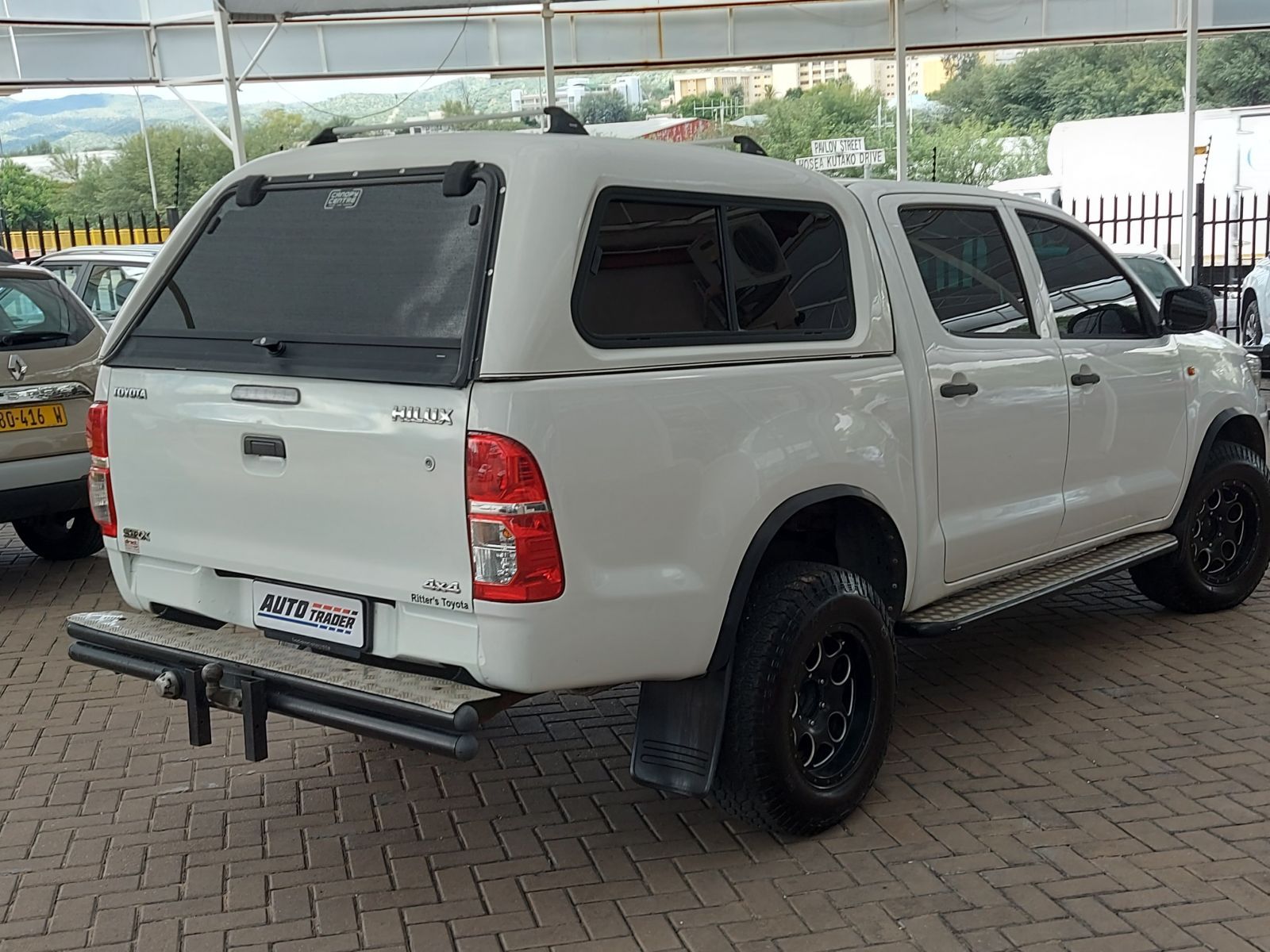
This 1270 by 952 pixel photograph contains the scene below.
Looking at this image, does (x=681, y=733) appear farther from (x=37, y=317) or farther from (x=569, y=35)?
(x=569, y=35)

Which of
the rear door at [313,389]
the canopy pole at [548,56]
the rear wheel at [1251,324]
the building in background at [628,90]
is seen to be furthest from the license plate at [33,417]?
the building in background at [628,90]

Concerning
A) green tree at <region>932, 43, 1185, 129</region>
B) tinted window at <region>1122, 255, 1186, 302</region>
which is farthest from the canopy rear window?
green tree at <region>932, 43, 1185, 129</region>

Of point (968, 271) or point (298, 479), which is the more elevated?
point (968, 271)

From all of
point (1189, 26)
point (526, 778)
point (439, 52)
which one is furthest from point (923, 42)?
point (526, 778)

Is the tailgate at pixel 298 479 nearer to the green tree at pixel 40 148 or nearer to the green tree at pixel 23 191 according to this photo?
the green tree at pixel 23 191

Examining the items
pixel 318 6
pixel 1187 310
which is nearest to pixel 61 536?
pixel 318 6

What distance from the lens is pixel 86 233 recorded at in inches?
647

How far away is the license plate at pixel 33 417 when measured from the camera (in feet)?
23.4

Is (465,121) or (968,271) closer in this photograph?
(465,121)

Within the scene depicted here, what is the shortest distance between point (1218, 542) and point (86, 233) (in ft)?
46.7

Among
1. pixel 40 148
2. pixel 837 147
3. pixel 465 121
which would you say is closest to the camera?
pixel 465 121

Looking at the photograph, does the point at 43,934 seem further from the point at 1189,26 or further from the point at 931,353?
the point at 1189,26

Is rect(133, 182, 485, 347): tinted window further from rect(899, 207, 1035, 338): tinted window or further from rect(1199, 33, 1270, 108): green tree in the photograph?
rect(1199, 33, 1270, 108): green tree

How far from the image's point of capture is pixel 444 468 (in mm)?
3377
